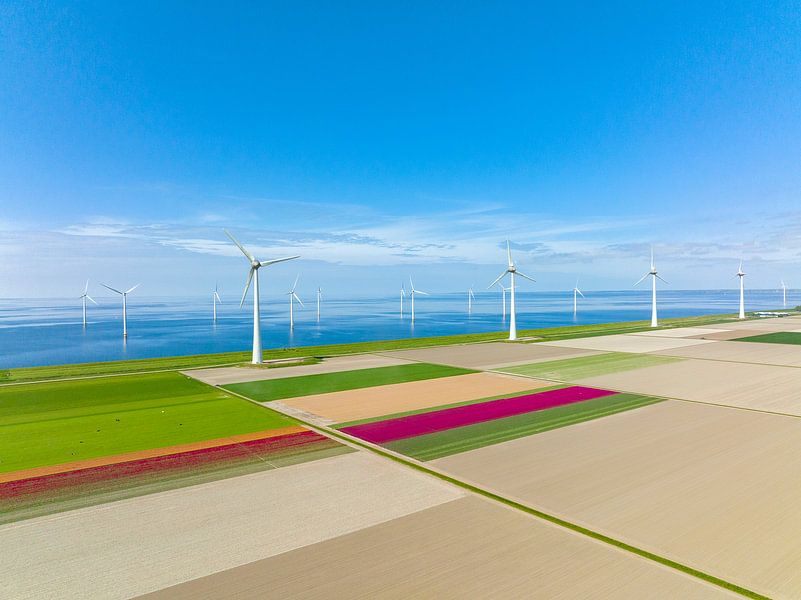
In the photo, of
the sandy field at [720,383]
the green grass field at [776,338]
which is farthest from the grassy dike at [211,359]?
the sandy field at [720,383]

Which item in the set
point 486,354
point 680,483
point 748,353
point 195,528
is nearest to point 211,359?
point 486,354

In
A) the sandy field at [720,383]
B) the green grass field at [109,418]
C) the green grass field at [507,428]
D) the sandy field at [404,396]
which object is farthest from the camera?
the sandy field at [720,383]

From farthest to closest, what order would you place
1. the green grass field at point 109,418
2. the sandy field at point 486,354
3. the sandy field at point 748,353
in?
the sandy field at point 486,354 → the sandy field at point 748,353 → the green grass field at point 109,418

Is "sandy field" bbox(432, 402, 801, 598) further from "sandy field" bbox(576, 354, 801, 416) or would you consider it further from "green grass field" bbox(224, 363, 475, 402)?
"green grass field" bbox(224, 363, 475, 402)

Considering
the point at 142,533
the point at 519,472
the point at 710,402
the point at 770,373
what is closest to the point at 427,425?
the point at 519,472

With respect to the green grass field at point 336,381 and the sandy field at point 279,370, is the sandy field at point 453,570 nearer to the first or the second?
the green grass field at point 336,381

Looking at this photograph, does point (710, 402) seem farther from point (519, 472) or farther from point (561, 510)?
point (561, 510)

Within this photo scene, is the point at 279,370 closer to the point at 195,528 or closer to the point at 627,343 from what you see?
the point at 195,528
